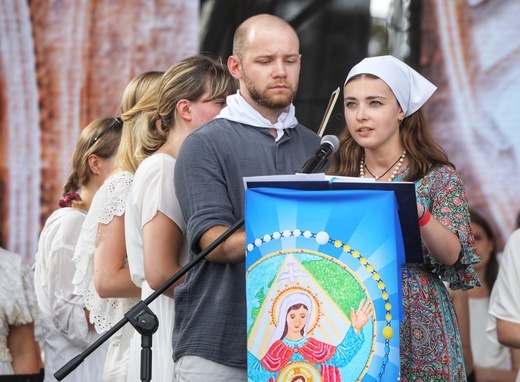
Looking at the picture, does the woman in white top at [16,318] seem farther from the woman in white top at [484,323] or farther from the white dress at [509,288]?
the woman in white top at [484,323]

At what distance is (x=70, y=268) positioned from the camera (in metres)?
5.03

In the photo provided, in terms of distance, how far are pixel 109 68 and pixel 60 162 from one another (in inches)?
23.0

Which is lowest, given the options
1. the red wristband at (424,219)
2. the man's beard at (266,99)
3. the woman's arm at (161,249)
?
the woman's arm at (161,249)

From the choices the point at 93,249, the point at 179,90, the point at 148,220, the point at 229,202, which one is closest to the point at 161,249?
the point at 148,220

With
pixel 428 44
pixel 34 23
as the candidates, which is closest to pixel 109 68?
pixel 34 23

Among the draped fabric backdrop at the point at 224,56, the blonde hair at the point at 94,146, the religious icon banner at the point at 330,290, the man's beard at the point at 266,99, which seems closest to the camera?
the religious icon banner at the point at 330,290

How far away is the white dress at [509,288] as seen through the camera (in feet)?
15.6

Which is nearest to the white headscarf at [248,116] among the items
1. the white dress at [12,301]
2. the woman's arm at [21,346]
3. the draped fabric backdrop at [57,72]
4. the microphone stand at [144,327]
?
the microphone stand at [144,327]

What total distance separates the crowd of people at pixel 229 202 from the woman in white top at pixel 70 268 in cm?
4

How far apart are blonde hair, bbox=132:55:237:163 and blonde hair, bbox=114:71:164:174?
0.09m

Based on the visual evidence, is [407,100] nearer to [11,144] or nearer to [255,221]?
[255,221]

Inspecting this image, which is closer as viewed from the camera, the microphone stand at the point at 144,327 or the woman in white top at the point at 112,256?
the microphone stand at the point at 144,327

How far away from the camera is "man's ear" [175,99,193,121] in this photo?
4254mm

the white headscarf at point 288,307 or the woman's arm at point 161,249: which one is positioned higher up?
the woman's arm at point 161,249
